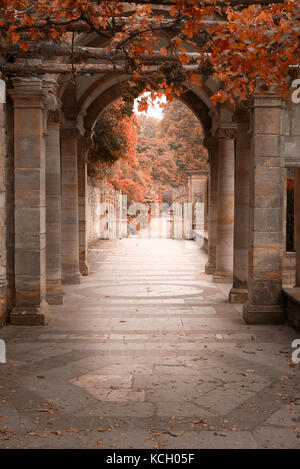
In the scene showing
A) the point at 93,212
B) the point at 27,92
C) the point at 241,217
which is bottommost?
the point at 241,217

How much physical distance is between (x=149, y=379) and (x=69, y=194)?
7374 mm

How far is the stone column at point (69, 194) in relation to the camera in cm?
1189

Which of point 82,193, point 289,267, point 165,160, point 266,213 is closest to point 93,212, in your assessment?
point 82,193

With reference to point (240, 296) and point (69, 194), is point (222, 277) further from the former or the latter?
point (69, 194)

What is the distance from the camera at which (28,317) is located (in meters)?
7.45

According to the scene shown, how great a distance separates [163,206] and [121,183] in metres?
15.3

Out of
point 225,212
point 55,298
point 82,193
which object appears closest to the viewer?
point 55,298

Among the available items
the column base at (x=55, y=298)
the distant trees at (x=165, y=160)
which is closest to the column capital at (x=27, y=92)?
the column base at (x=55, y=298)

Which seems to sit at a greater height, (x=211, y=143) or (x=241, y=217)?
(x=211, y=143)

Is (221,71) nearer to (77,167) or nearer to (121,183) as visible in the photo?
(77,167)

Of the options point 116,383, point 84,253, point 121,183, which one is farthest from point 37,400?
point 121,183

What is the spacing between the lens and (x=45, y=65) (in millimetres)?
7074

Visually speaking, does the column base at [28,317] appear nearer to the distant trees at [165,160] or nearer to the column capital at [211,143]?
the column capital at [211,143]

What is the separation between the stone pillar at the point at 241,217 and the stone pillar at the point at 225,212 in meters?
2.41
